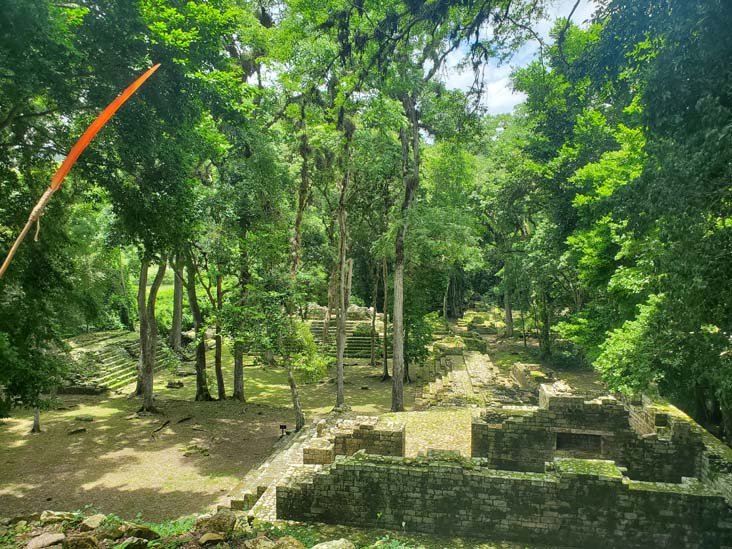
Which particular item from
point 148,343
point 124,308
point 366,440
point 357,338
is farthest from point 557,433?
point 124,308

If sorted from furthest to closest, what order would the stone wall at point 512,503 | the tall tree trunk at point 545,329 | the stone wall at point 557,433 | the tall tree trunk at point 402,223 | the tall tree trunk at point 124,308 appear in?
the tall tree trunk at point 124,308
the tall tree trunk at point 545,329
the tall tree trunk at point 402,223
the stone wall at point 557,433
the stone wall at point 512,503

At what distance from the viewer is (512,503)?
24.9 ft

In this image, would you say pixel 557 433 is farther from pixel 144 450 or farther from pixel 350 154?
pixel 144 450

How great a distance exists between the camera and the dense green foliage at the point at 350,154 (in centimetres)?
635

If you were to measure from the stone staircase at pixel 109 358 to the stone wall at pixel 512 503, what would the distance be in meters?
12.5

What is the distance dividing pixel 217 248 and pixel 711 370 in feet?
41.8

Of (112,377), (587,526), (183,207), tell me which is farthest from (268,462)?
(112,377)

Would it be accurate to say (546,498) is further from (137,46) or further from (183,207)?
(137,46)

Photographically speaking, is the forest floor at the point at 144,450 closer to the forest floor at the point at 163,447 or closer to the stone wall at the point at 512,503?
the forest floor at the point at 163,447

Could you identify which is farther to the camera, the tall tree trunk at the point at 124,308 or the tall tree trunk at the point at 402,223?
the tall tree trunk at the point at 124,308

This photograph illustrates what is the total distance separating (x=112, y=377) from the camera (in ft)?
70.8

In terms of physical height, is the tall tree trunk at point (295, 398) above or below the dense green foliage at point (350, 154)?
below

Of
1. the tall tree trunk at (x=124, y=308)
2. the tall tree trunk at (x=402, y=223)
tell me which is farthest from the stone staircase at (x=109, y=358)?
the tall tree trunk at (x=402, y=223)

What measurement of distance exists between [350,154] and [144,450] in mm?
10946
